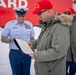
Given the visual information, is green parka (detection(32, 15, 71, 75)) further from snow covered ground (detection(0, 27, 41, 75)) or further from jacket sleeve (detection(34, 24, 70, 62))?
snow covered ground (detection(0, 27, 41, 75))

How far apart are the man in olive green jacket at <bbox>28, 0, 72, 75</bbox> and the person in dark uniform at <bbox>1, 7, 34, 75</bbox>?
1078 millimetres

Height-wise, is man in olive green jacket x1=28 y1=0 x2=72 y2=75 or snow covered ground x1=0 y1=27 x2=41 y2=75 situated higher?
man in olive green jacket x1=28 y1=0 x2=72 y2=75

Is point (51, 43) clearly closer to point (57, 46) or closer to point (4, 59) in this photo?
point (57, 46)

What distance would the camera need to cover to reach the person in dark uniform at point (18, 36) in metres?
3.08

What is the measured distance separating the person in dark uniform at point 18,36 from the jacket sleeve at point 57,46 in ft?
4.07

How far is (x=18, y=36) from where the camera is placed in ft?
10.0

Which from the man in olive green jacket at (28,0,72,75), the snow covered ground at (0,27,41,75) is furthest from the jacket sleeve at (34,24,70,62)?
the snow covered ground at (0,27,41,75)

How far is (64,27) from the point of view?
184cm

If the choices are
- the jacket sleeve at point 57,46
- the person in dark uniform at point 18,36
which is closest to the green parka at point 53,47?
the jacket sleeve at point 57,46

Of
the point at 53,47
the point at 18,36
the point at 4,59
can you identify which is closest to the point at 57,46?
the point at 53,47

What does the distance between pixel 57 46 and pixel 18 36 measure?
4.45 feet

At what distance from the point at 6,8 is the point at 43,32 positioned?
1721 mm

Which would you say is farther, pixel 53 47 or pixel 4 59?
pixel 4 59

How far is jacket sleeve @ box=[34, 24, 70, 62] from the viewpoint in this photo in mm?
1778
